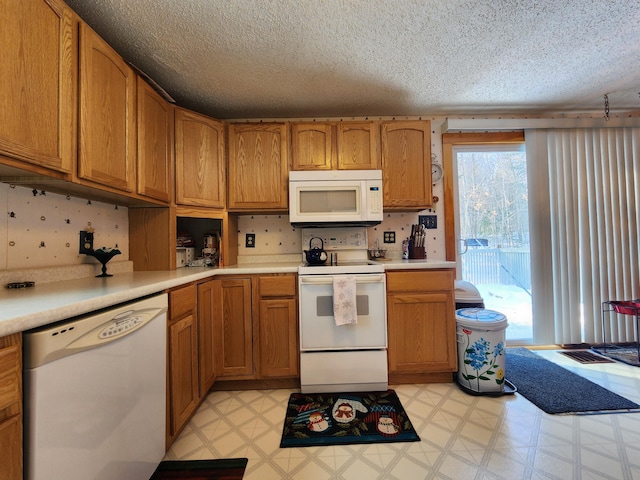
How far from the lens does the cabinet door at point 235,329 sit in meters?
1.93

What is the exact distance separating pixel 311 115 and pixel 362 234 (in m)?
1.29

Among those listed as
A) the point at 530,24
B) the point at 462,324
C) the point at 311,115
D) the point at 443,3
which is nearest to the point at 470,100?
the point at 530,24

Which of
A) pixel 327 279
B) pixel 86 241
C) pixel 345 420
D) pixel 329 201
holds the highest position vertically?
pixel 329 201

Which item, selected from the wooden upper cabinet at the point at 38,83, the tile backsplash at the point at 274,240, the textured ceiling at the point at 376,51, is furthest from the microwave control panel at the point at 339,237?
the wooden upper cabinet at the point at 38,83

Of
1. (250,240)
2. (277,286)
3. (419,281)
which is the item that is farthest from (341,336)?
(250,240)

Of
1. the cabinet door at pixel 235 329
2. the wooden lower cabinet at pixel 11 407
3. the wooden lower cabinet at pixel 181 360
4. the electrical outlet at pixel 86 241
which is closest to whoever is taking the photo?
the wooden lower cabinet at pixel 11 407

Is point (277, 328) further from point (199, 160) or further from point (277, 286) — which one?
point (199, 160)

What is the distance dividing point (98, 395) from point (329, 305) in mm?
1328

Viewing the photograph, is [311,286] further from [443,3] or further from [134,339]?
[443,3]

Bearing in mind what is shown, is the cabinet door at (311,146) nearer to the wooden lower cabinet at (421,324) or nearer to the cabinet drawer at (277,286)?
the cabinet drawer at (277,286)

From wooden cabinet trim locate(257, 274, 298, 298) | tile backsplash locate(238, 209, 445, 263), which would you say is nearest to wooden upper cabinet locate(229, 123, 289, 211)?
tile backsplash locate(238, 209, 445, 263)

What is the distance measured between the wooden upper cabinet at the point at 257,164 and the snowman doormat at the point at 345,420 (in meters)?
1.58

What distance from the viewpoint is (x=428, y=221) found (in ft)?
8.68

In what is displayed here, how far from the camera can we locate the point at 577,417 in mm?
1572
